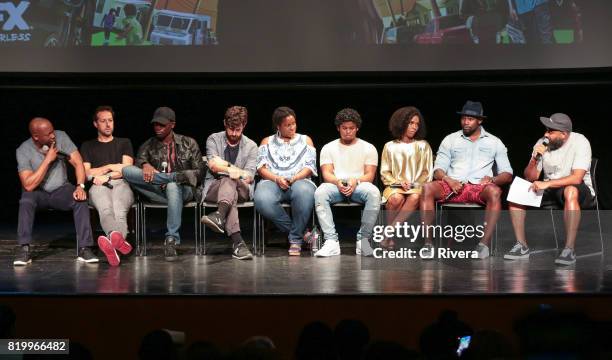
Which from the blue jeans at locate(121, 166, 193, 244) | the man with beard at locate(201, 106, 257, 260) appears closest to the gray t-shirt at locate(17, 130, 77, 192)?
the blue jeans at locate(121, 166, 193, 244)

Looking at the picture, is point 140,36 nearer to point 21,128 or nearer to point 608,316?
point 21,128

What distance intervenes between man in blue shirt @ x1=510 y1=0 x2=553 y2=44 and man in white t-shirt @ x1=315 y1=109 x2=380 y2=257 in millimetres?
1635

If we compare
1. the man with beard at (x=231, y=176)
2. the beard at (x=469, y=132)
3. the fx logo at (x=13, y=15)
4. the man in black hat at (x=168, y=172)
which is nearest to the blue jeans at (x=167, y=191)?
the man in black hat at (x=168, y=172)

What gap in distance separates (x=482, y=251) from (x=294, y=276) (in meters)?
1.19

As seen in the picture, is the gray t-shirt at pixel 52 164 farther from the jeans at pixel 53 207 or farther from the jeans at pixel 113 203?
the jeans at pixel 113 203

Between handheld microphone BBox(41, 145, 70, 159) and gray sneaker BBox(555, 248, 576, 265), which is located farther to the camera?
handheld microphone BBox(41, 145, 70, 159)

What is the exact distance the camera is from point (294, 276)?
16.9 feet

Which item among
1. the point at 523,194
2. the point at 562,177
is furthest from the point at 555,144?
the point at 523,194

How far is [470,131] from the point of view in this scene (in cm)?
609

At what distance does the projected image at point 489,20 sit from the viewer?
6.72m

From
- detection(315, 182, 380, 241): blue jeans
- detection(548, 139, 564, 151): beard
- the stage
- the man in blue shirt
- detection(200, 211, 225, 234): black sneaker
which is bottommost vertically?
the stage

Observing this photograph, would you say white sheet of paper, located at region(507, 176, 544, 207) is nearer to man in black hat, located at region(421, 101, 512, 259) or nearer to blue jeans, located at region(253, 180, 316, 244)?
man in black hat, located at region(421, 101, 512, 259)

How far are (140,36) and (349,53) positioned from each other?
1.66 meters

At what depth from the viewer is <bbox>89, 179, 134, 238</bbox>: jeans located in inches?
229
